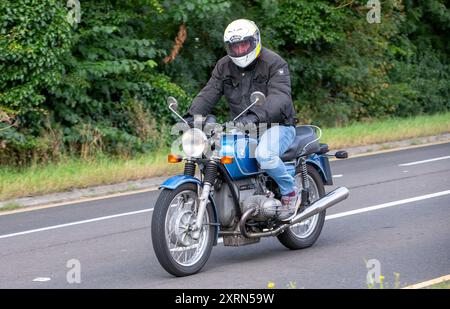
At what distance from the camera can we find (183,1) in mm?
19047

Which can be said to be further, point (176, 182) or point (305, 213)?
point (305, 213)

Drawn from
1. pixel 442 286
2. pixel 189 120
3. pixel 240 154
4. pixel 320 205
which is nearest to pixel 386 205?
pixel 320 205

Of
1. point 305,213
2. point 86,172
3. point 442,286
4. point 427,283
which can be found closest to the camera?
point 442,286

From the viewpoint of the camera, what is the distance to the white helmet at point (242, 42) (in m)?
8.61

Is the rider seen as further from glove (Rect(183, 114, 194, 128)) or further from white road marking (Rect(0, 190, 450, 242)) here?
white road marking (Rect(0, 190, 450, 242))

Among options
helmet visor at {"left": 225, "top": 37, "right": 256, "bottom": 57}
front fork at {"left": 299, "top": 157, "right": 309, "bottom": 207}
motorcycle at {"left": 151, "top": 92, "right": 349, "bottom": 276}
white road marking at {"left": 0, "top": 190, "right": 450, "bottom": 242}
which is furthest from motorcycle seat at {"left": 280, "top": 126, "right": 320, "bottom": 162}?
white road marking at {"left": 0, "top": 190, "right": 450, "bottom": 242}

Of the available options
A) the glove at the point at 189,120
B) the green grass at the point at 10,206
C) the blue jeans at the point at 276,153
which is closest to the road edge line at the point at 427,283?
the blue jeans at the point at 276,153

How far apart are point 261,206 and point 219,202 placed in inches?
14.5

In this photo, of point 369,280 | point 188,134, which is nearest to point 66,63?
point 188,134

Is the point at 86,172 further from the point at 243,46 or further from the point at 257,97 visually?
the point at 257,97

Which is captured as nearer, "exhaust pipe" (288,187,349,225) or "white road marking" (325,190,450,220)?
"exhaust pipe" (288,187,349,225)

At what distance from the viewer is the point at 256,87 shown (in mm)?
8891

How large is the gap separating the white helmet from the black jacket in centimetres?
17

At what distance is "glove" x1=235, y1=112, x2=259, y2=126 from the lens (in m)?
8.39
